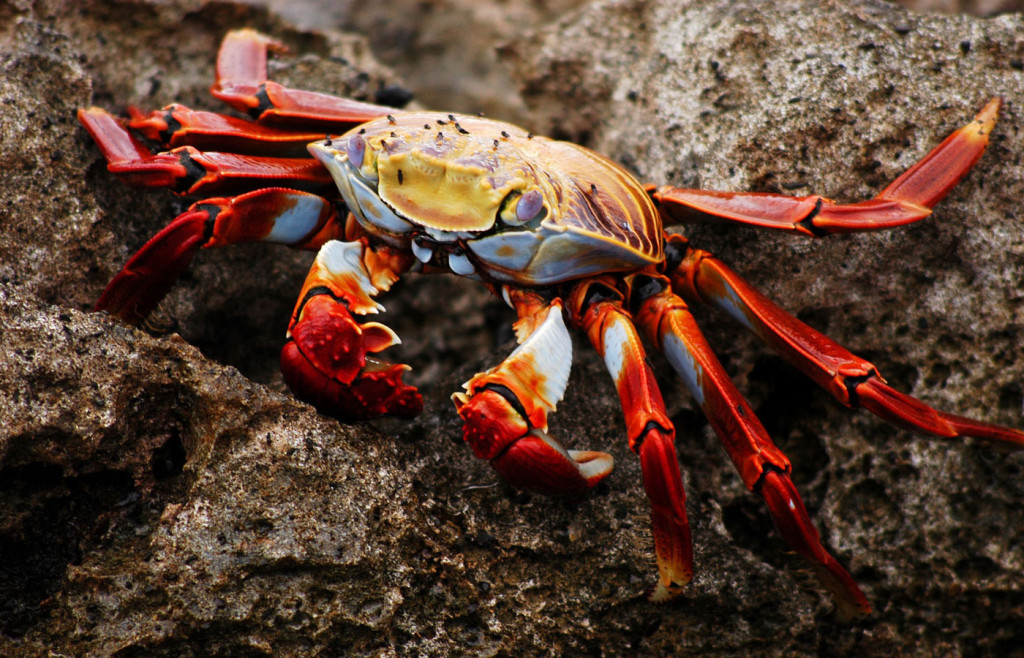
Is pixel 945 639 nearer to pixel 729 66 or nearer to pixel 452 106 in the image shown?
pixel 729 66

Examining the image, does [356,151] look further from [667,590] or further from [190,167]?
[667,590]

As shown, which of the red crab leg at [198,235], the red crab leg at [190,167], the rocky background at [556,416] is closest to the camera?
the rocky background at [556,416]

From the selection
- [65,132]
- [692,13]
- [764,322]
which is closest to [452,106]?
[692,13]

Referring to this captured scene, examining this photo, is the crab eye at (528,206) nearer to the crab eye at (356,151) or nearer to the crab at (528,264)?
the crab at (528,264)

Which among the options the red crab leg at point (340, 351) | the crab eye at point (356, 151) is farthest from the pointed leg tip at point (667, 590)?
the crab eye at point (356, 151)

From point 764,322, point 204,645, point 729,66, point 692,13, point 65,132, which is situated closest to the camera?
point 204,645

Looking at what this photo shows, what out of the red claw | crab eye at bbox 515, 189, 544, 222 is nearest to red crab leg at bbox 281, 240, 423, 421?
the red claw

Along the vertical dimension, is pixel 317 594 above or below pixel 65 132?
below

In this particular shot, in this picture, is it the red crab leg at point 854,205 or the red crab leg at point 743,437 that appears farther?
the red crab leg at point 854,205
